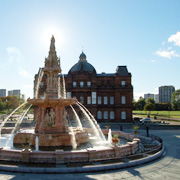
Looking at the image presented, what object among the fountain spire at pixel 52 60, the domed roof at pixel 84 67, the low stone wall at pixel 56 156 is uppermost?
the domed roof at pixel 84 67

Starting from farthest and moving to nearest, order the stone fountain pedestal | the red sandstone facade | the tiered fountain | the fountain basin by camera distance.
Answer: the red sandstone facade
the stone fountain pedestal
the fountain basin
the tiered fountain

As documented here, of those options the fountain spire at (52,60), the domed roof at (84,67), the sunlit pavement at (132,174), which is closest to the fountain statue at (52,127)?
the fountain spire at (52,60)

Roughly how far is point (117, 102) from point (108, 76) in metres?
8.14

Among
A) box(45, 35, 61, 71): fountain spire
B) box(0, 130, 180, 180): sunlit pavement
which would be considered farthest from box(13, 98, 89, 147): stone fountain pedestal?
box(0, 130, 180, 180): sunlit pavement

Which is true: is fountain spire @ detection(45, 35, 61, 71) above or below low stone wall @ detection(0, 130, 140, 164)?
above

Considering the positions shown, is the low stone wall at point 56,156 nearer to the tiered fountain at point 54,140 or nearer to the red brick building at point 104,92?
the tiered fountain at point 54,140

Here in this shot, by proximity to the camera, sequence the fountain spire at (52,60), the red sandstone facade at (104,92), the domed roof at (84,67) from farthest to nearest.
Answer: the domed roof at (84,67)
the red sandstone facade at (104,92)
the fountain spire at (52,60)

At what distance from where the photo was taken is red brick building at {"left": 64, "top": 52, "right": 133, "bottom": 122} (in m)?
58.6

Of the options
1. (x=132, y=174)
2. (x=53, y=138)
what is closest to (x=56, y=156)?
(x=132, y=174)

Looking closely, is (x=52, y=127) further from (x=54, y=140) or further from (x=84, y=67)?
(x=84, y=67)

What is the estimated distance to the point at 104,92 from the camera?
5997 centimetres

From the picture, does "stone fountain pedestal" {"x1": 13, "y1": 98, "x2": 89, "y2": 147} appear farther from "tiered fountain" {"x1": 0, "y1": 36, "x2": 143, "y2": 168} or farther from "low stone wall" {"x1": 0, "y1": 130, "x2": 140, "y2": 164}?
"low stone wall" {"x1": 0, "y1": 130, "x2": 140, "y2": 164}

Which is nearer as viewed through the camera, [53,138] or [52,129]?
[53,138]

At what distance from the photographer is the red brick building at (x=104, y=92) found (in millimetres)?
58594
